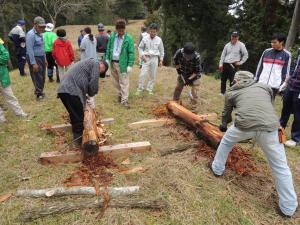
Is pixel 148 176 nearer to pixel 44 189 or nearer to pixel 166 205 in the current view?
pixel 166 205

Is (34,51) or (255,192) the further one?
(34,51)

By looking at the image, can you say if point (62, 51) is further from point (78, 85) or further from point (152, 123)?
point (78, 85)

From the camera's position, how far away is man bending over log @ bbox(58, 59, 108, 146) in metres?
A: 4.56

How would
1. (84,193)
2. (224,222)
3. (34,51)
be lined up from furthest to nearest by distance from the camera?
(34,51)
(84,193)
(224,222)

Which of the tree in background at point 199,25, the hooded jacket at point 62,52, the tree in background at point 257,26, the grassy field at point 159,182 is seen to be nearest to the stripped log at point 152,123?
the grassy field at point 159,182

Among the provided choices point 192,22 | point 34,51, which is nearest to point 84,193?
point 34,51

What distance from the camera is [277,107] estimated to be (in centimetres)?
877

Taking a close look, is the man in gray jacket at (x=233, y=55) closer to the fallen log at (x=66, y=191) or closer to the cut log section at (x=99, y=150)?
the cut log section at (x=99, y=150)

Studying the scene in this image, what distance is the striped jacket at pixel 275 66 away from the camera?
5.98m

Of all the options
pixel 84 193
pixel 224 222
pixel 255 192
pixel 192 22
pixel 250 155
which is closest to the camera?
pixel 224 222

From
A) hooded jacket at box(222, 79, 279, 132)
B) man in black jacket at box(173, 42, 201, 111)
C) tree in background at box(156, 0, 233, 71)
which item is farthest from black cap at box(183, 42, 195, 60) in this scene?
tree in background at box(156, 0, 233, 71)

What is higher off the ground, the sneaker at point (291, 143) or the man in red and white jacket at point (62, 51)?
the man in red and white jacket at point (62, 51)

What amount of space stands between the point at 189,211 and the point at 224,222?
0.45 metres

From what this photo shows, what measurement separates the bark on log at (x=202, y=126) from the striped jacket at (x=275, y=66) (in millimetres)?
1832
